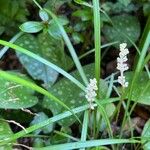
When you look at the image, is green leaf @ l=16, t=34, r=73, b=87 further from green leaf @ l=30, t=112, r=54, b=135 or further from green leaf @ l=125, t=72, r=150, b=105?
green leaf @ l=125, t=72, r=150, b=105

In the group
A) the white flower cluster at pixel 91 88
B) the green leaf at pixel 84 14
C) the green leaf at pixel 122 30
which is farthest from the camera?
the green leaf at pixel 122 30

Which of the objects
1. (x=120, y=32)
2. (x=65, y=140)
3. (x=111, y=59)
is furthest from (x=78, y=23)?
(x=65, y=140)

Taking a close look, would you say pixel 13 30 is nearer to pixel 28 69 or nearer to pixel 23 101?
pixel 28 69

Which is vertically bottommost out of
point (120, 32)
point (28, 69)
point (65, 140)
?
point (65, 140)

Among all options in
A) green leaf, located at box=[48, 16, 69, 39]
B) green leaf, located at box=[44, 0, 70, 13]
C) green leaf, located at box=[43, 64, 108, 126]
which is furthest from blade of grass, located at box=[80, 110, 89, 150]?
green leaf, located at box=[44, 0, 70, 13]

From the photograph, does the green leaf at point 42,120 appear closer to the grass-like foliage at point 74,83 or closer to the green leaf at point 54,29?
the grass-like foliage at point 74,83

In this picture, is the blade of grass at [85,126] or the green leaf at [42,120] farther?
the green leaf at [42,120]

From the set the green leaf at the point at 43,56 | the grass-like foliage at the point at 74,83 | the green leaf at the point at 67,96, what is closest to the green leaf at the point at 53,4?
the grass-like foliage at the point at 74,83
